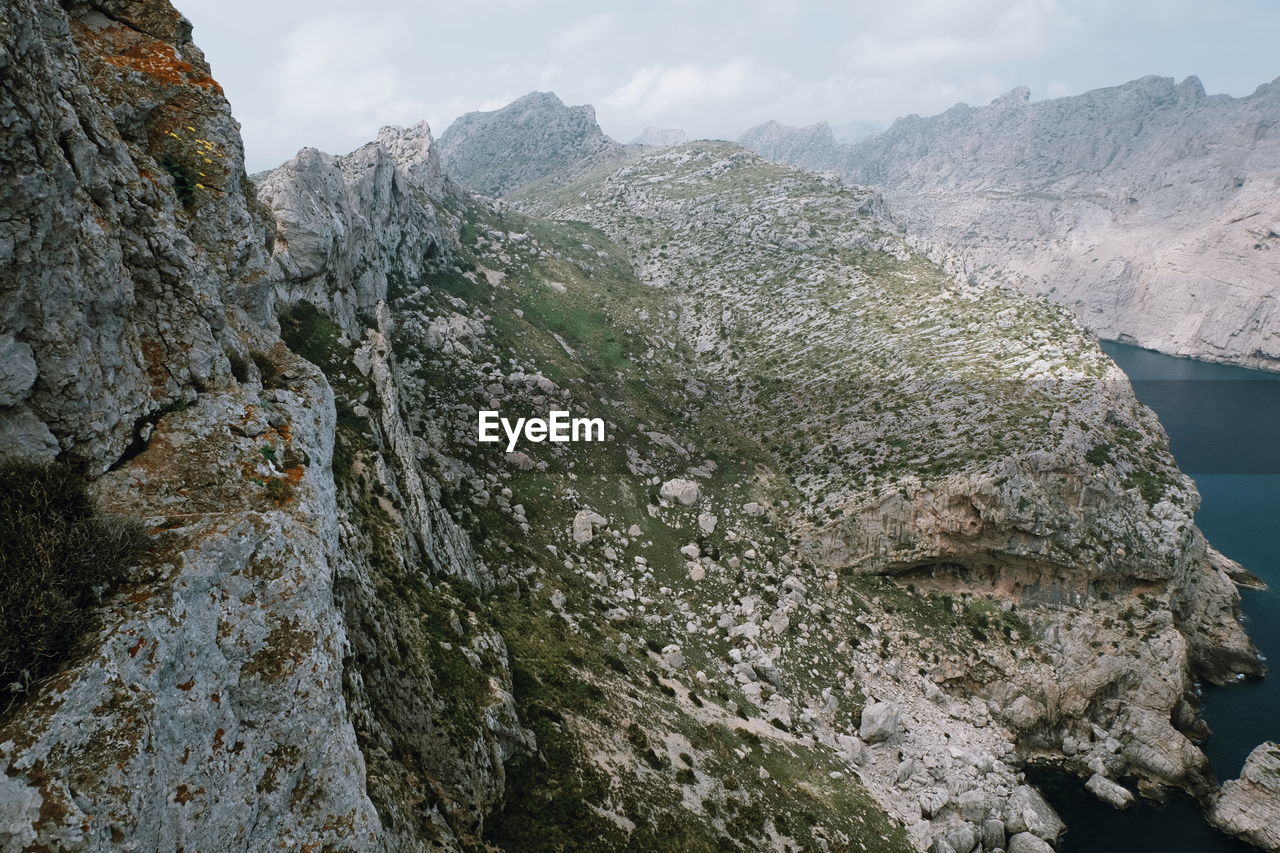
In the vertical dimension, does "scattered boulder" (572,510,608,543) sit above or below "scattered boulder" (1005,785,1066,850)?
above

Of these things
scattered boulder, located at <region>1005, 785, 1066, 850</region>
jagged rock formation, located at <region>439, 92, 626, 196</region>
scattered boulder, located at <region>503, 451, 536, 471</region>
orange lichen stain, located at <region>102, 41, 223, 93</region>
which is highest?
jagged rock formation, located at <region>439, 92, 626, 196</region>

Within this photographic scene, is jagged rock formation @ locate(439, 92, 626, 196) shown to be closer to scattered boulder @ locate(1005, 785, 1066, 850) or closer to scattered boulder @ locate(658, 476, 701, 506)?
scattered boulder @ locate(658, 476, 701, 506)

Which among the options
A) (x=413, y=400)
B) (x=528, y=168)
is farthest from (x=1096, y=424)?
(x=528, y=168)

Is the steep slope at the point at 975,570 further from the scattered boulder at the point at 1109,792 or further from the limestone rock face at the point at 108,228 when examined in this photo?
the limestone rock face at the point at 108,228

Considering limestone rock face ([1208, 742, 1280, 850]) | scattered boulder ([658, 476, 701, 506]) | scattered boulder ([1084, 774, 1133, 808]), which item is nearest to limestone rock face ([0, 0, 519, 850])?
scattered boulder ([658, 476, 701, 506])

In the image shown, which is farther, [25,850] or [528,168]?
[528,168]

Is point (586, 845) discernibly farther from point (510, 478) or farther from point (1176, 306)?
point (1176, 306)
